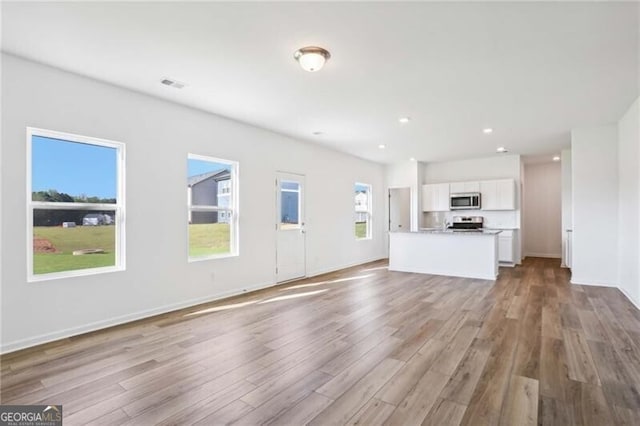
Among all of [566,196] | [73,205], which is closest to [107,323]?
[73,205]

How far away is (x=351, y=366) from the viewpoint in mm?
2738

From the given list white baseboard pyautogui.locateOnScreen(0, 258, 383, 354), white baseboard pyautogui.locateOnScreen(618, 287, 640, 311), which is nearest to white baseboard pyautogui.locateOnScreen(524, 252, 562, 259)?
white baseboard pyautogui.locateOnScreen(618, 287, 640, 311)

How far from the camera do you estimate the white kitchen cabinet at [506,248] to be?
7.88m

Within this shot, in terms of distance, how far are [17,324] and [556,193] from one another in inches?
457

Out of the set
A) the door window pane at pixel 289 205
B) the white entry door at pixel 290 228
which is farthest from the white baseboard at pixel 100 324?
the door window pane at pixel 289 205

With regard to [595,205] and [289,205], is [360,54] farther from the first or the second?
[595,205]

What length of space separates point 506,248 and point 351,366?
669cm

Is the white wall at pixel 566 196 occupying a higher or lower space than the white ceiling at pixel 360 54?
lower

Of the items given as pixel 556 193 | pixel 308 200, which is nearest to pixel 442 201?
pixel 556 193

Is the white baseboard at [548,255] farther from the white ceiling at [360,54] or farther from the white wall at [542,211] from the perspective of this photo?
the white ceiling at [360,54]

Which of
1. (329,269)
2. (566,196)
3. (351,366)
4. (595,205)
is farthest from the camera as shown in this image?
(566,196)

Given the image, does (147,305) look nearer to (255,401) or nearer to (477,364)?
(255,401)

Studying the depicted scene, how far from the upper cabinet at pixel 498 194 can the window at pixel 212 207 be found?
6223 mm

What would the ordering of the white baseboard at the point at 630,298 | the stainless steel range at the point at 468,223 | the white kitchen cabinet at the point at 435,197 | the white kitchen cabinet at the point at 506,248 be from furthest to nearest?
the white kitchen cabinet at the point at 435,197
the stainless steel range at the point at 468,223
the white kitchen cabinet at the point at 506,248
the white baseboard at the point at 630,298
